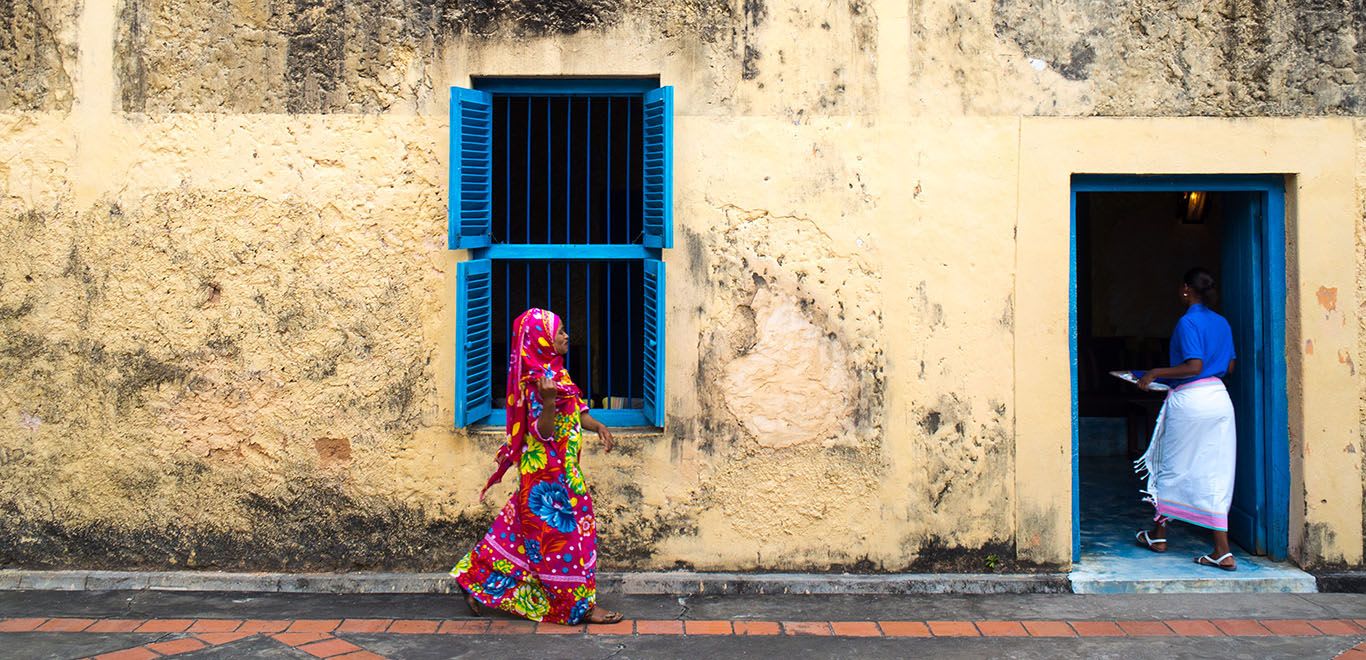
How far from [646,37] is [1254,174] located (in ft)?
10.6

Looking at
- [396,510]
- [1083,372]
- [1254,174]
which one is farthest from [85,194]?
[1083,372]

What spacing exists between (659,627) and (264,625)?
1.82 m

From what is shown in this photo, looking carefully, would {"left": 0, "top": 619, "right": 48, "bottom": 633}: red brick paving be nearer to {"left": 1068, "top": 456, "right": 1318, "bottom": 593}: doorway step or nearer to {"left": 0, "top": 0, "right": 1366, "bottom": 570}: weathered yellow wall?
{"left": 0, "top": 0, "right": 1366, "bottom": 570}: weathered yellow wall

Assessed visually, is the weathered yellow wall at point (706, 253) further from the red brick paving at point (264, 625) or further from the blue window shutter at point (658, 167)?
the red brick paving at point (264, 625)

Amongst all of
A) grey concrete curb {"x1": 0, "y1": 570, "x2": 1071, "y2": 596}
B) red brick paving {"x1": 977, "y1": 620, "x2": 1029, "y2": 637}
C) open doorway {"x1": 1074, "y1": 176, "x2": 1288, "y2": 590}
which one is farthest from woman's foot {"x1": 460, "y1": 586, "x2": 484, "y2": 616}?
open doorway {"x1": 1074, "y1": 176, "x2": 1288, "y2": 590}

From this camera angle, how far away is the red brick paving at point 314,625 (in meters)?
5.19

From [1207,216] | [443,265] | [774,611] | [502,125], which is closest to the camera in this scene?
[774,611]

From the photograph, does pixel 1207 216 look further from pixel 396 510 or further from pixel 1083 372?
pixel 396 510

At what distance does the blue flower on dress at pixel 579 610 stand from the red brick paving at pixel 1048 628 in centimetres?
202

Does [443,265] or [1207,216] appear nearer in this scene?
[443,265]

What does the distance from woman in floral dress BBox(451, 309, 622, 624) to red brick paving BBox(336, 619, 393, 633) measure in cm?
27

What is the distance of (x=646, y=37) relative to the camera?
19.2ft

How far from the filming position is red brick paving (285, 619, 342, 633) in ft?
17.0

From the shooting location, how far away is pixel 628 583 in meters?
5.81
